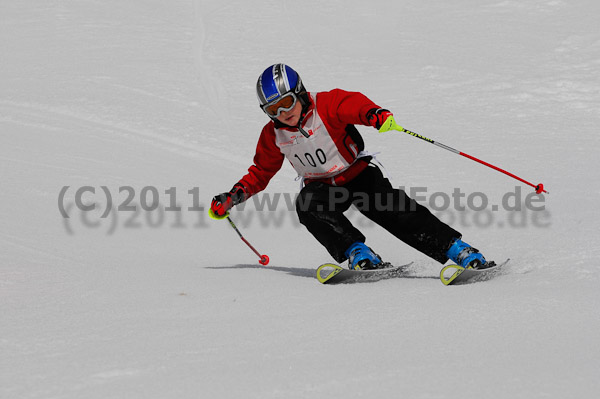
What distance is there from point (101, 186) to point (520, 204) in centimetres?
402

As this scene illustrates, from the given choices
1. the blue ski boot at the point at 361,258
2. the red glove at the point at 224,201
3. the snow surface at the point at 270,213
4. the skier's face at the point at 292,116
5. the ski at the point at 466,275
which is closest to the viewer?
the snow surface at the point at 270,213

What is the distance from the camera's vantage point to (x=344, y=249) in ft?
14.2

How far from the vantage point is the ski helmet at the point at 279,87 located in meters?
4.29

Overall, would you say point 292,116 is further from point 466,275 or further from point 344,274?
point 466,275

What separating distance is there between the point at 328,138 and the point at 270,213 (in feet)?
8.95

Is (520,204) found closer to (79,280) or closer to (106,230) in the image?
(106,230)

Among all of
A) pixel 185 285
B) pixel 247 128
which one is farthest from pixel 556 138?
pixel 185 285

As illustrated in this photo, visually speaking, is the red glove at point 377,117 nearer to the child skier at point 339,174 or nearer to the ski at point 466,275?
the child skier at point 339,174

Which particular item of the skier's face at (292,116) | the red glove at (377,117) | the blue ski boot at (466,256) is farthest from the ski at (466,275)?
the skier's face at (292,116)

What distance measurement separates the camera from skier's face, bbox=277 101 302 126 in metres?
4.35

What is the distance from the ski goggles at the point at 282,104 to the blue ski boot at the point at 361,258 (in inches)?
36.4

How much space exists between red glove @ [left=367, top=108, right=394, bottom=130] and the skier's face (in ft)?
1.41

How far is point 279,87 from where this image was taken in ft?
14.1

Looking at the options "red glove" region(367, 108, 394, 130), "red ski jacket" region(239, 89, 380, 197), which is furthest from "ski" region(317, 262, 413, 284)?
"red glove" region(367, 108, 394, 130)
